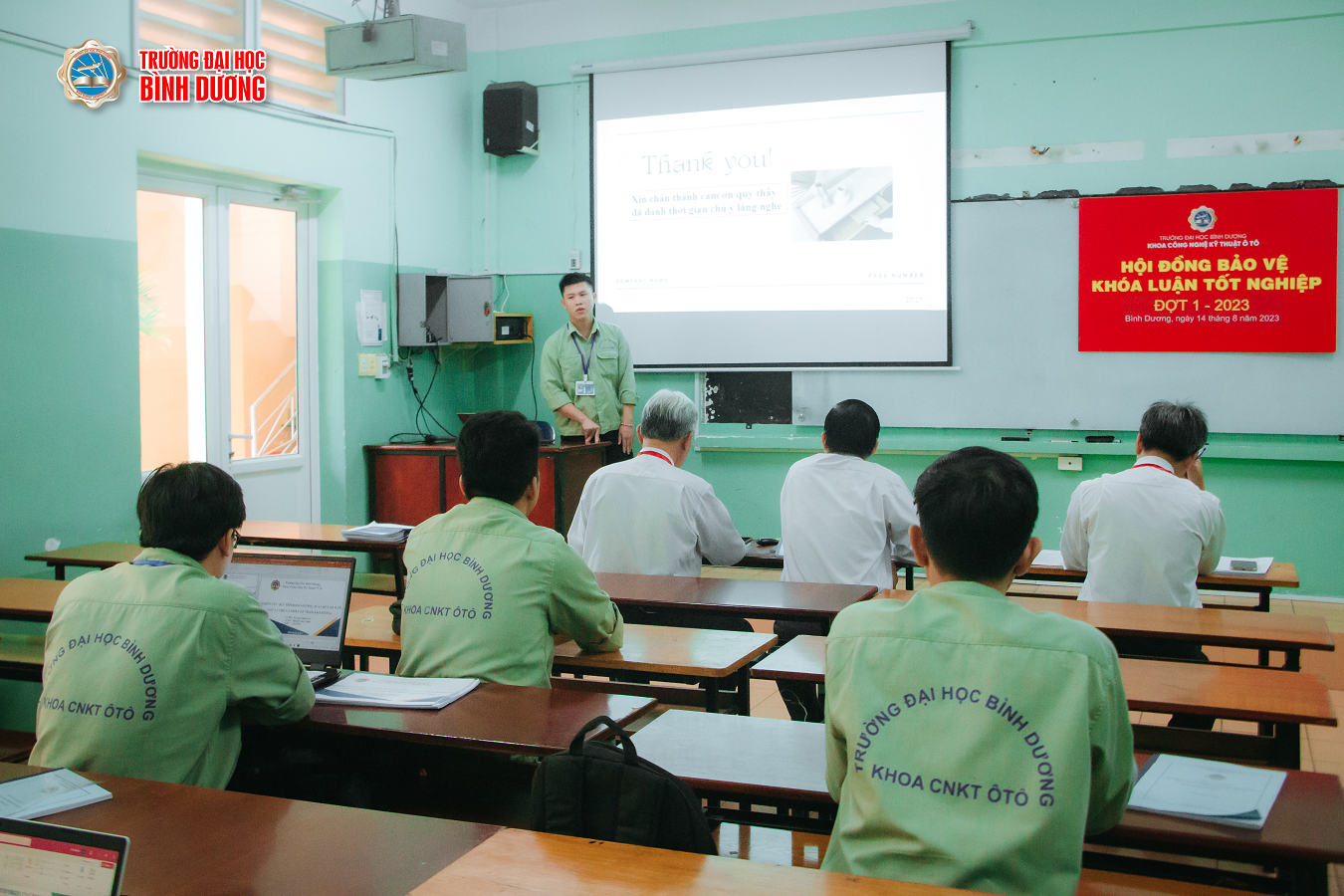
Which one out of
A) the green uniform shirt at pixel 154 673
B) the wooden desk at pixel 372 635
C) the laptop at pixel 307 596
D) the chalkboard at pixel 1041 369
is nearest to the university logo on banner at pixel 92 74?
the wooden desk at pixel 372 635

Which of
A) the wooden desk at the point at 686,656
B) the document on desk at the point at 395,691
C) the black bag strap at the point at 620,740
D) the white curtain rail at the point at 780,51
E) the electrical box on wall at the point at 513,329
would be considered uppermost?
the white curtain rail at the point at 780,51

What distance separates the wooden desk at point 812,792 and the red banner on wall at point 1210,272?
4.57 meters

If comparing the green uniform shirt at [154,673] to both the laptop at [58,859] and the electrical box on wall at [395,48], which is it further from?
the electrical box on wall at [395,48]

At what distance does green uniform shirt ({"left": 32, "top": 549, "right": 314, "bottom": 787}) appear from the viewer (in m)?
1.75

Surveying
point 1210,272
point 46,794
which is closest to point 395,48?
point 46,794

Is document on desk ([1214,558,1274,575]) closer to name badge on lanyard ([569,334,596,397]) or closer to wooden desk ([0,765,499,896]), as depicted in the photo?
wooden desk ([0,765,499,896])

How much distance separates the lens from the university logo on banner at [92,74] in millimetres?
4438

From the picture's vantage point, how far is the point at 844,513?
330 centimetres

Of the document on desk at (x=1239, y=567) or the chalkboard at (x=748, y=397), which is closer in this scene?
the document on desk at (x=1239, y=567)

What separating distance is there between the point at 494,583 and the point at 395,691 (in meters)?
0.30

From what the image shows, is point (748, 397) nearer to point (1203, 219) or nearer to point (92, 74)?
point (1203, 219)

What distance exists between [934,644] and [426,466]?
17.3 feet

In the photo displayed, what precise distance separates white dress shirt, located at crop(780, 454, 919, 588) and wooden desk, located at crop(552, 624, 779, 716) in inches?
29.0

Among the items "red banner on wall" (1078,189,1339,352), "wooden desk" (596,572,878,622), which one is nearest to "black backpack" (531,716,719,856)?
"wooden desk" (596,572,878,622)
